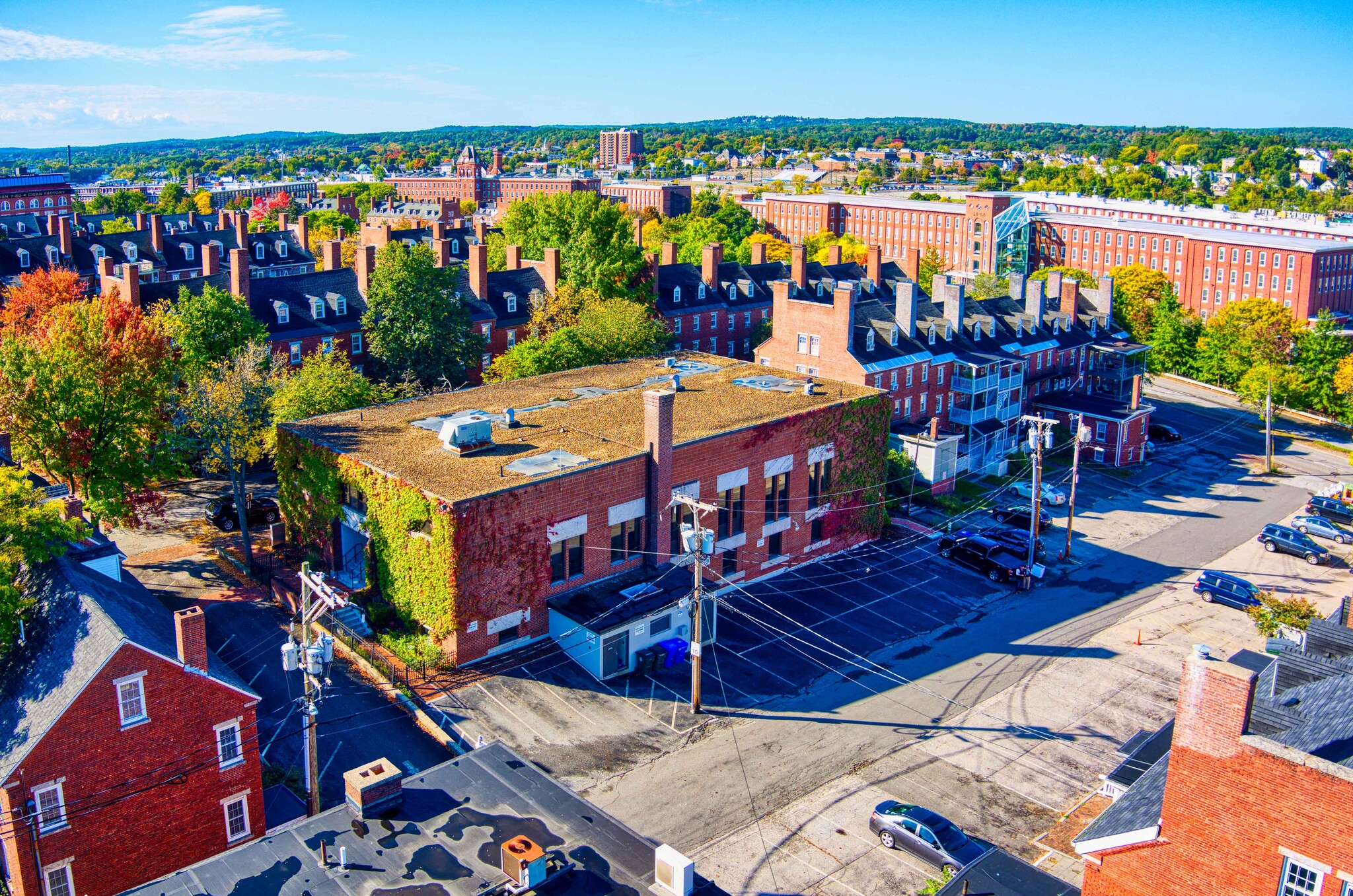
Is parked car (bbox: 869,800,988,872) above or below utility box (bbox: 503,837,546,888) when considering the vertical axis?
below

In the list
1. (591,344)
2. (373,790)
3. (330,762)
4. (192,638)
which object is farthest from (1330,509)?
(192,638)

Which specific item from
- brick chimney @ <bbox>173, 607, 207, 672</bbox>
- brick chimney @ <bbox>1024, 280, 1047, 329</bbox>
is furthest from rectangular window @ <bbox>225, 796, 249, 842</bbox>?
brick chimney @ <bbox>1024, 280, 1047, 329</bbox>

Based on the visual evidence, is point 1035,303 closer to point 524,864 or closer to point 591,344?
point 591,344

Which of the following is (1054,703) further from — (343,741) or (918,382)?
(918,382)

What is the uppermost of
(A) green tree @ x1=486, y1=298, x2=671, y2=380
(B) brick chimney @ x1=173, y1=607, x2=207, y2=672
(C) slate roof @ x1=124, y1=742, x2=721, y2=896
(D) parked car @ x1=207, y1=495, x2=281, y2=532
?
(A) green tree @ x1=486, y1=298, x2=671, y2=380


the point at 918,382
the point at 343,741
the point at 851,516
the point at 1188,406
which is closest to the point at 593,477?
the point at 343,741

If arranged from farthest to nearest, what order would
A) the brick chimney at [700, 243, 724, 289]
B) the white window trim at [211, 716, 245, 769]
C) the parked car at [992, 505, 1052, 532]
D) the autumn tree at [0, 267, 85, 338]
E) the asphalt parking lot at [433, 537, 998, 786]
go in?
the brick chimney at [700, 243, 724, 289] → the autumn tree at [0, 267, 85, 338] → the parked car at [992, 505, 1052, 532] → the asphalt parking lot at [433, 537, 998, 786] → the white window trim at [211, 716, 245, 769]

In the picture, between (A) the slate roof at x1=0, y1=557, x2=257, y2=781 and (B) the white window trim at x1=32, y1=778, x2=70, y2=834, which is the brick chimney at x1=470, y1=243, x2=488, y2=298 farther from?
(B) the white window trim at x1=32, y1=778, x2=70, y2=834
